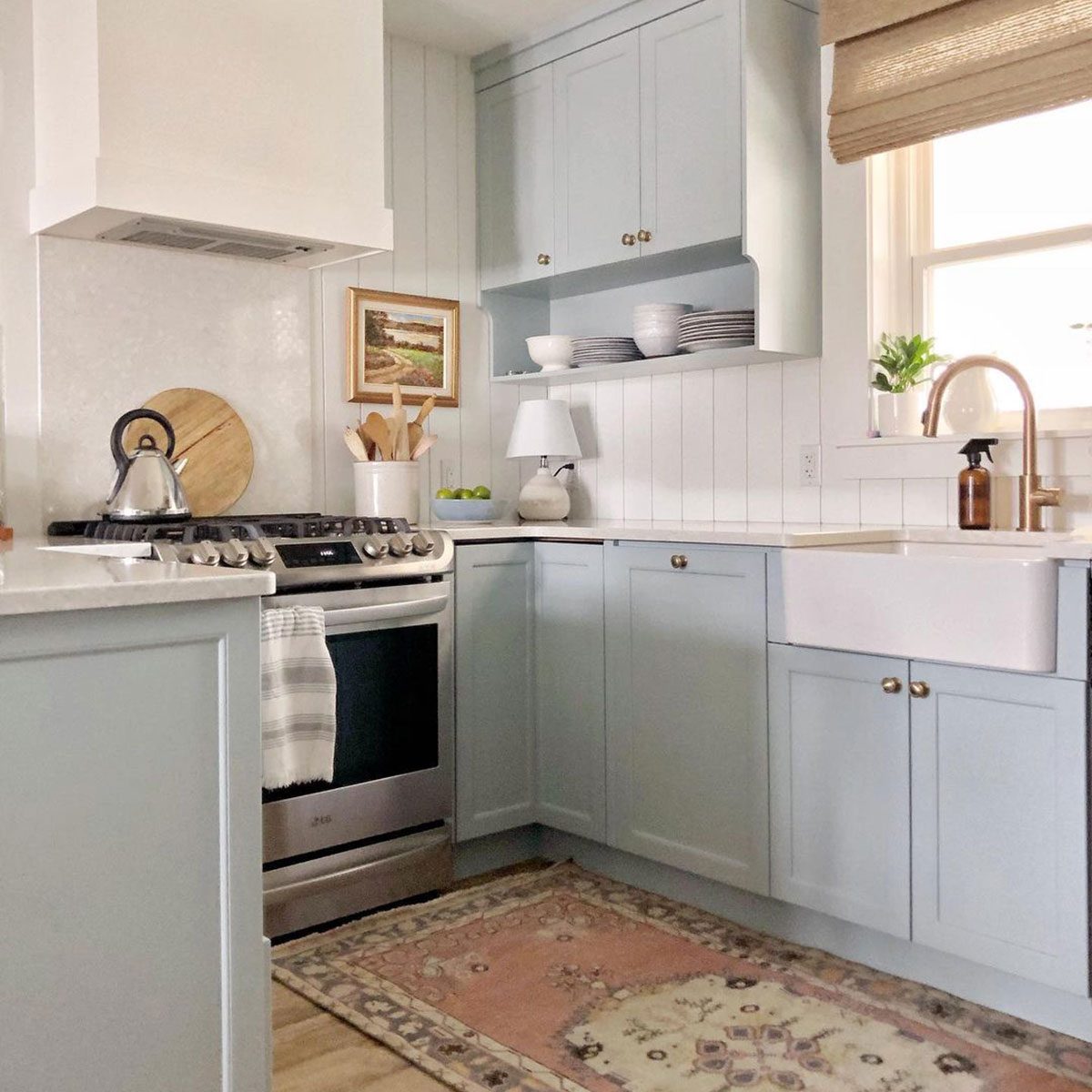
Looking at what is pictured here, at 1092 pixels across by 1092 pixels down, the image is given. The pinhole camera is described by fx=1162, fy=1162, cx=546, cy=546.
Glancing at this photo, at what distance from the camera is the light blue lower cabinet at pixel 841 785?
2.33 meters

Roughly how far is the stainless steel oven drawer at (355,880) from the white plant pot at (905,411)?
154cm

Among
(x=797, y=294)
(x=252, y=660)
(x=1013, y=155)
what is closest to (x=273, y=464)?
(x=797, y=294)

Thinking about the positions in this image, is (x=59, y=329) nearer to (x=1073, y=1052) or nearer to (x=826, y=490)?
(x=826, y=490)

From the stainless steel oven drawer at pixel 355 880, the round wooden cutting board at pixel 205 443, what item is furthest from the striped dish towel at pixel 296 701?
the round wooden cutting board at pixel 205 443

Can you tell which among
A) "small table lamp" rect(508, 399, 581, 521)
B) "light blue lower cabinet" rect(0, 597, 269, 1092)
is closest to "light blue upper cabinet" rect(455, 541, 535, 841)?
"small table lamp" rect(508, 399, 581, 521)

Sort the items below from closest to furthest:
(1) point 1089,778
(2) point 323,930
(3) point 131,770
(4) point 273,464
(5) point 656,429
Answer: (3) point 131,770
(1) point 1089,778
(2) point 323,930
(4) point 273,464
(5) point 656,429

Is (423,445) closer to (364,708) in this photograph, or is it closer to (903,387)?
(364,708)

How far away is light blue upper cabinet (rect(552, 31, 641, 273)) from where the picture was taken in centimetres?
321

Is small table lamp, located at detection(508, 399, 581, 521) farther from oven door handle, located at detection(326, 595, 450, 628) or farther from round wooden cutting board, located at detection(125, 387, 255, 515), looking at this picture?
round wooden cutting board, located at detection(125, 387, 255, 515)

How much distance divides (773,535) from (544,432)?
1.14m

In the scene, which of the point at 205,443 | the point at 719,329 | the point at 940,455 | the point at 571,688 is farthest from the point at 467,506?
the point at 940,455

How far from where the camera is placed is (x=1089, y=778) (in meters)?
2.04

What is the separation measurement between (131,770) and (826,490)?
216 centimetres

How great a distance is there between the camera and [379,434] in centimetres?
328
